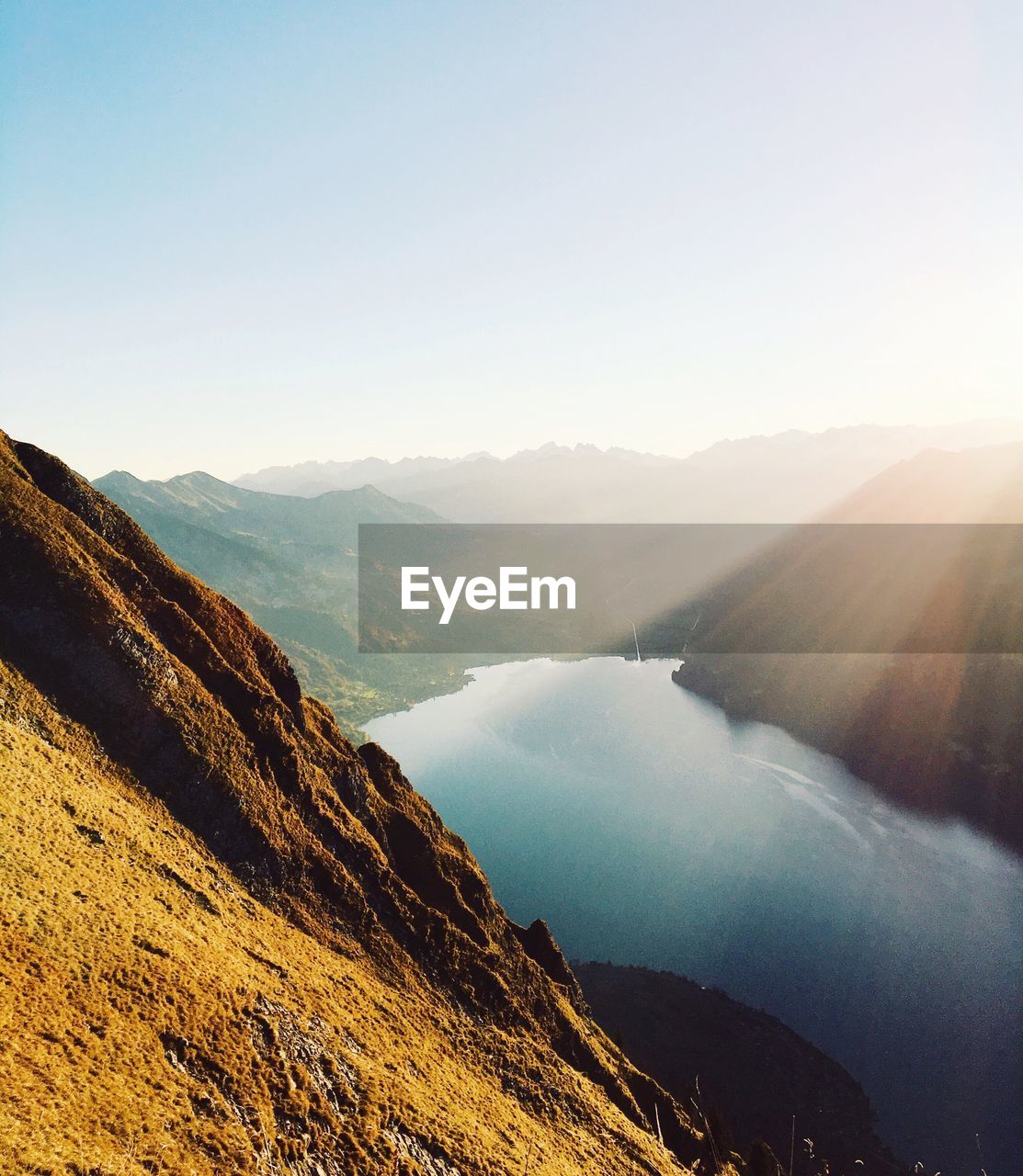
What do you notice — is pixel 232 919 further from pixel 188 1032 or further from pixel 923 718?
pixel 923 718

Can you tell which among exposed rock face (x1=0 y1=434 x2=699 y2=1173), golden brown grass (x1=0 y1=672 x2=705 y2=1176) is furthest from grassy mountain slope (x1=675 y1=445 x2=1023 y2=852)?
golden brown grass (x1=0 y1=672 x2=705 y2=1176)

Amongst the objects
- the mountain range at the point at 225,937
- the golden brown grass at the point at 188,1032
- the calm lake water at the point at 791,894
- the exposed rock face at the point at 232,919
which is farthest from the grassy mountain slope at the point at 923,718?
the golden brown grass at the point at 188,1032

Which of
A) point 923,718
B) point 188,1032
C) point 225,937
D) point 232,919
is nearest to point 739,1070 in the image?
point 232,919

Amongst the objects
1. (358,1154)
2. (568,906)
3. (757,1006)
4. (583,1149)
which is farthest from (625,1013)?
(358,1154)

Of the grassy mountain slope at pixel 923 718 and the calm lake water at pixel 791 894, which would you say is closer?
the calm lake water at pixel 791 894

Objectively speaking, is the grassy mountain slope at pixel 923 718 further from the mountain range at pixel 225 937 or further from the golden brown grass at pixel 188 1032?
the golden brown grass at pixel 188 1032
